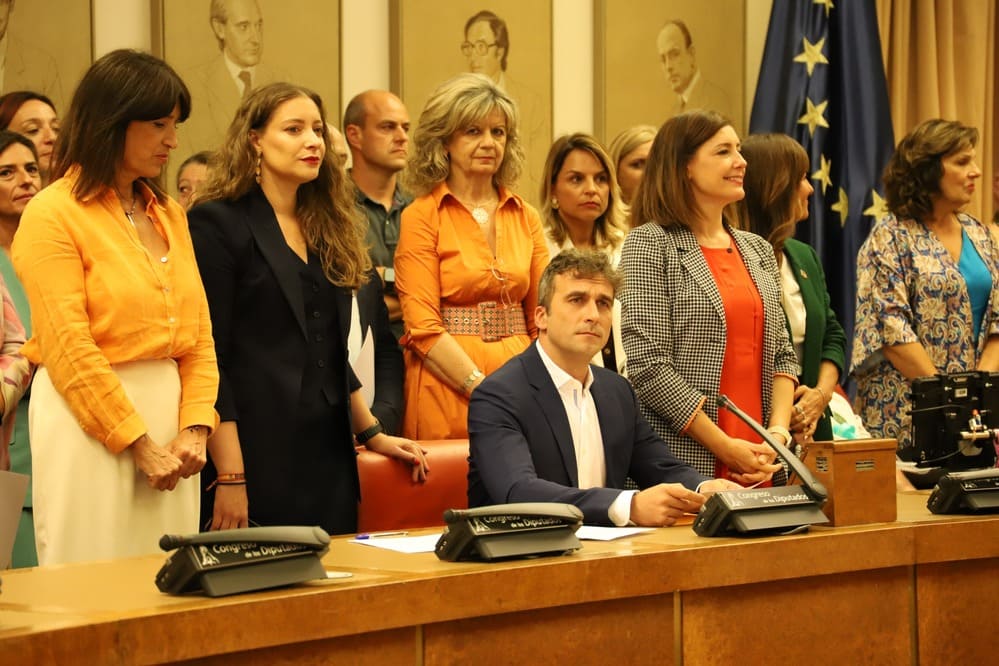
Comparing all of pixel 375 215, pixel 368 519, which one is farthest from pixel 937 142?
pixel 368 519

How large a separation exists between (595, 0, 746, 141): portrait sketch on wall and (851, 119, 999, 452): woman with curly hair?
56.4 inches

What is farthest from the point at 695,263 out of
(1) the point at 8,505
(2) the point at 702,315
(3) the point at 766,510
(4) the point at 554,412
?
(1) the point at 8,505

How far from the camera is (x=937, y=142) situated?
4723 mm

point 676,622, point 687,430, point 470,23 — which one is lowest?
point 676,622

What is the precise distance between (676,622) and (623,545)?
0.18m

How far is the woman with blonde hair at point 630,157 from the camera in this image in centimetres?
495

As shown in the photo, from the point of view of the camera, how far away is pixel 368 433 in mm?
3543

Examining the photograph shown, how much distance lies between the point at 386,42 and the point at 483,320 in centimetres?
184

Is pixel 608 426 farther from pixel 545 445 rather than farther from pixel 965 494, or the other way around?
pixel 965 494

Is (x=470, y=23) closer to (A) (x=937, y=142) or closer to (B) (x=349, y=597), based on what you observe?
(A) (x=937, y=142)

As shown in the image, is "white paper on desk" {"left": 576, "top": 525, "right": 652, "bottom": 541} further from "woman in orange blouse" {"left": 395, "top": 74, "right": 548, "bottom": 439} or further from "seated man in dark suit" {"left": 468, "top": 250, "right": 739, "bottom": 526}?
"woman in orange blouse" {"left": 395, "top": 74, "right": 548, "bottom": 439}

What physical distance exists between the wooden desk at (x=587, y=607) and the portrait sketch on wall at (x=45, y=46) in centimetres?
246

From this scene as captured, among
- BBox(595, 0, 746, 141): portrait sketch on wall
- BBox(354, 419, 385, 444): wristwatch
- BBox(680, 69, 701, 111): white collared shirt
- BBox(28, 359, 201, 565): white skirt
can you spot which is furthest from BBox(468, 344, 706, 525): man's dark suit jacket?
BBox(680, 69, 701, 111): white collared shirt

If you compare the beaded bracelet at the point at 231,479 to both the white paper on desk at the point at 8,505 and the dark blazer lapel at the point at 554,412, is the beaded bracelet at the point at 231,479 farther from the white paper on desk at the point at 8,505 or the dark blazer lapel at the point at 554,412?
the white paper on desk at the point at 8,505
